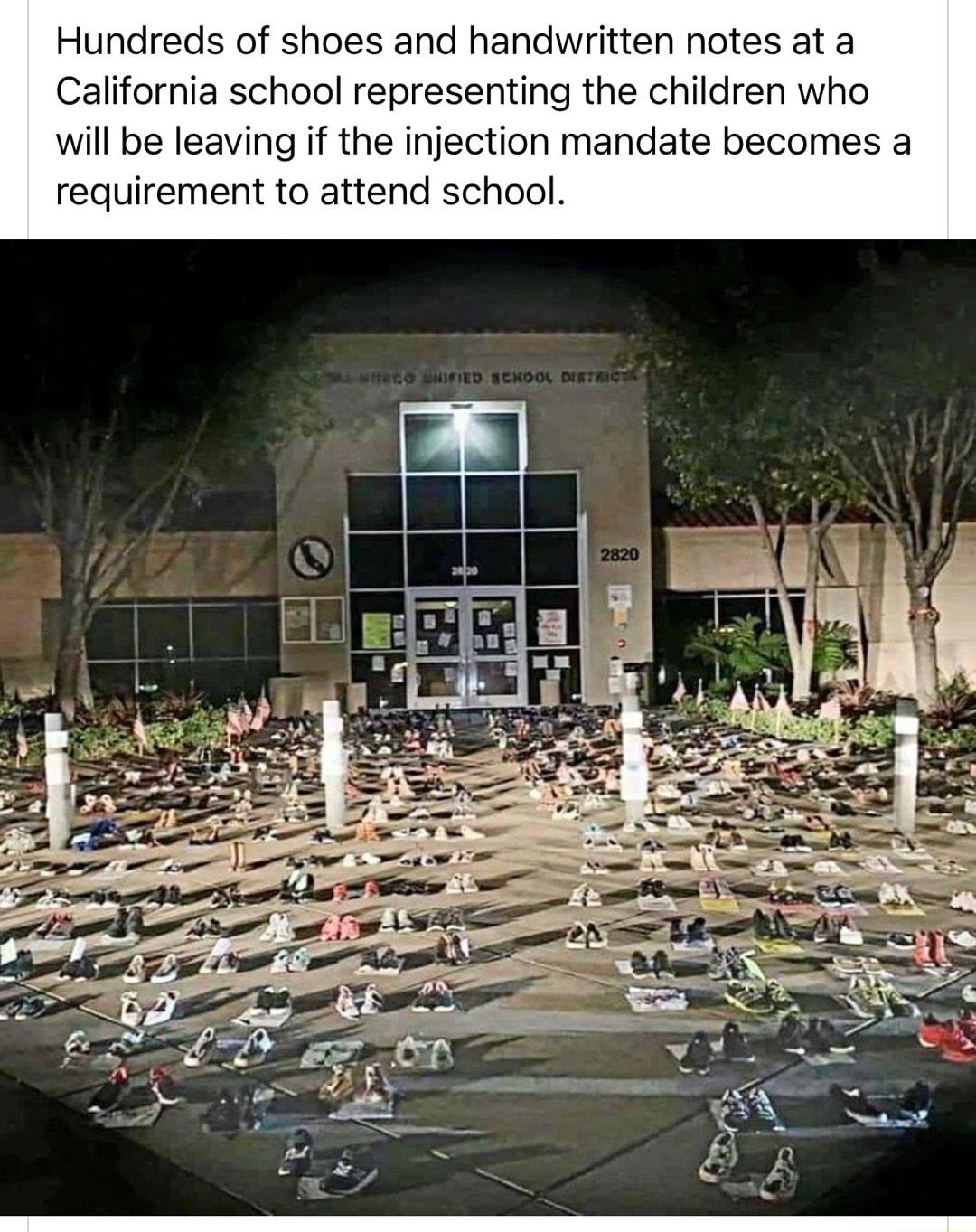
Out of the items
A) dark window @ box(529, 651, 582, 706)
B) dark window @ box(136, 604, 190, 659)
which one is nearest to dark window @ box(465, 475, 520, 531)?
dark window @ box(529, 651, 582, 706)

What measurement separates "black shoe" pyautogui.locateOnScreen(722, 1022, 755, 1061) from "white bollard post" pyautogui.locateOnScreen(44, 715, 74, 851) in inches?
54.0

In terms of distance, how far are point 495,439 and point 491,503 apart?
0.13 m

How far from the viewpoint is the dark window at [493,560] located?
8.73 ft

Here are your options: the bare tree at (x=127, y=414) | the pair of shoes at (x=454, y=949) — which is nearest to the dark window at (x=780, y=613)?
the pair of shoes at (x=454, y=949)

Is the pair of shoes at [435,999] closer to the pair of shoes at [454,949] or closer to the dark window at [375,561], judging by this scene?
the pair of shoes at [454,949]

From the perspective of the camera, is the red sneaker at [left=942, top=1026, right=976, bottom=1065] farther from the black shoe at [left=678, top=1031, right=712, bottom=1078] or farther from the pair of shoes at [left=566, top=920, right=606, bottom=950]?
the pair of shoes at [left=566, top=920, right=606, bottom=950]

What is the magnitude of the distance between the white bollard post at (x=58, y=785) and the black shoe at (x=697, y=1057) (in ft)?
4.29

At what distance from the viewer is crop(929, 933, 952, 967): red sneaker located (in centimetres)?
255

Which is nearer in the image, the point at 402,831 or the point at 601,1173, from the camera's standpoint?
the point at 601,1173

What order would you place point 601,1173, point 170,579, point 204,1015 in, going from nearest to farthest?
1. point 601,1173
2. point 204,1015
3. point 170,579
